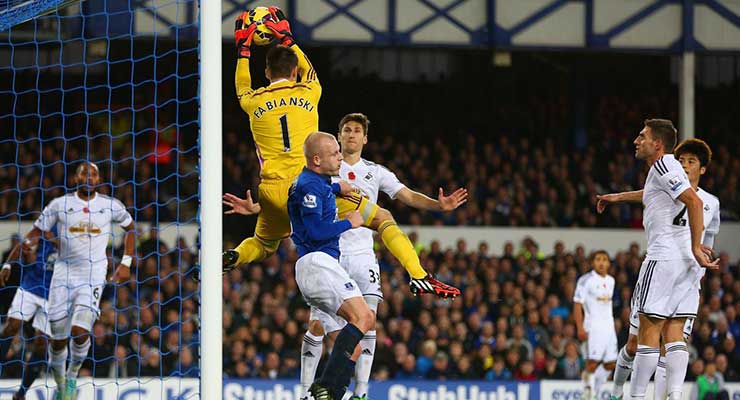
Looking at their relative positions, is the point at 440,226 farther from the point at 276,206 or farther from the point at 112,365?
the point at 276,206

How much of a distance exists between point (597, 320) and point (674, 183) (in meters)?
6.82

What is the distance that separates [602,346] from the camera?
15.5m

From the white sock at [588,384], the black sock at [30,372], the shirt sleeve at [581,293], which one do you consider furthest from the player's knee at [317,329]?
the white sock at [588,384]

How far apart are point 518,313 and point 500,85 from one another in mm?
6369

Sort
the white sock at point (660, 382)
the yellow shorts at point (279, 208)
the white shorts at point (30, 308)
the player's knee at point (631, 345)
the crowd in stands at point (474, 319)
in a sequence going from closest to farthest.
→ the yellow shorts at point (279, 208) < the player's knee at point (631, 345) < the white sock at point (660, 382) < the white shorts at point (30, 308) < the crowd in stands at point (474, 319)

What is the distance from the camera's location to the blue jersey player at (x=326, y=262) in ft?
26.9

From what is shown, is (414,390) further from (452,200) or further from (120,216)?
(452,200)

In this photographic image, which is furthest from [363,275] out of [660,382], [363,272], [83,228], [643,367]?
[83,228]

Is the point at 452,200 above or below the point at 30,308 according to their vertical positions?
above

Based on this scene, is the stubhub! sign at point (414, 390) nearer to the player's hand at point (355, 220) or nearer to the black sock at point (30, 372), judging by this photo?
the black sock at point (30, 372)

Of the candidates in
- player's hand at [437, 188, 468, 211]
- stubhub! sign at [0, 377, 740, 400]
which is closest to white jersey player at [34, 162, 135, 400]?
player's hand at [437, 188, 468, 211]

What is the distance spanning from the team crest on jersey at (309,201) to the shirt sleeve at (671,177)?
8.77 ft

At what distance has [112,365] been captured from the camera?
1667 centimetres

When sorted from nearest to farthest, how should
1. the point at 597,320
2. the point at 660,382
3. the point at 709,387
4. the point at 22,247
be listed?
the point at 660,382 < the point at 22,247 < the point at 597,320 < the point at 709,387
